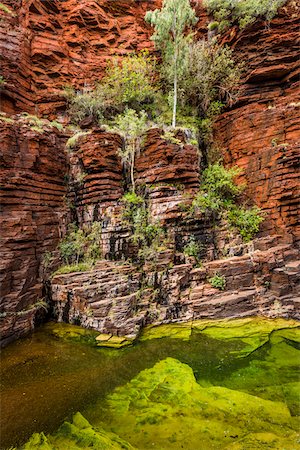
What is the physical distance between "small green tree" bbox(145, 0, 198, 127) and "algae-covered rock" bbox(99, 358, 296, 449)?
14517 millimetres

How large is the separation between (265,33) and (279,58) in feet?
6.89

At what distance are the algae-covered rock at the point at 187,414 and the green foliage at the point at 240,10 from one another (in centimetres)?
2031

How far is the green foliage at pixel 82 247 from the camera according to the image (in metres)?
12.0

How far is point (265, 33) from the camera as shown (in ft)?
51.4

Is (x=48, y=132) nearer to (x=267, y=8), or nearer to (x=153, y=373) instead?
(x=153, y=373)

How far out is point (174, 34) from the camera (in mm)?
16984

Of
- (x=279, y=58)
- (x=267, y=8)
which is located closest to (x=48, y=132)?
(x=279, y=58)

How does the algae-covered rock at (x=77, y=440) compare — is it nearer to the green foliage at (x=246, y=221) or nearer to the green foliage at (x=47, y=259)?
the green foliage at (x=47, y=259)

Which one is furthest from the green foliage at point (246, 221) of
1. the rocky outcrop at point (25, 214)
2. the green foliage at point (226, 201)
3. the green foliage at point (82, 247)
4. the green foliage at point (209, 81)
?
the rocky outcrop at point (25, 214)

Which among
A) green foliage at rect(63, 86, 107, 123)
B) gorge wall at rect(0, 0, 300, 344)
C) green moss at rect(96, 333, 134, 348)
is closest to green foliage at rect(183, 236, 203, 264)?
gorge wall at rect(0, 0, 300, 344)

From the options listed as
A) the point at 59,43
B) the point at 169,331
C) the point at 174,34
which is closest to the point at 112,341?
the point at 169,331

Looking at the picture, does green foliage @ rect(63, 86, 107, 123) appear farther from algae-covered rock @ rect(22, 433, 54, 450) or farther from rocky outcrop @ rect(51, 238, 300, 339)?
algae-covered rock @ rect(22, 433, 54, 450)

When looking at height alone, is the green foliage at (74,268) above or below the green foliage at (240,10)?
below

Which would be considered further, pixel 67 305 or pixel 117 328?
pixel 67 305
